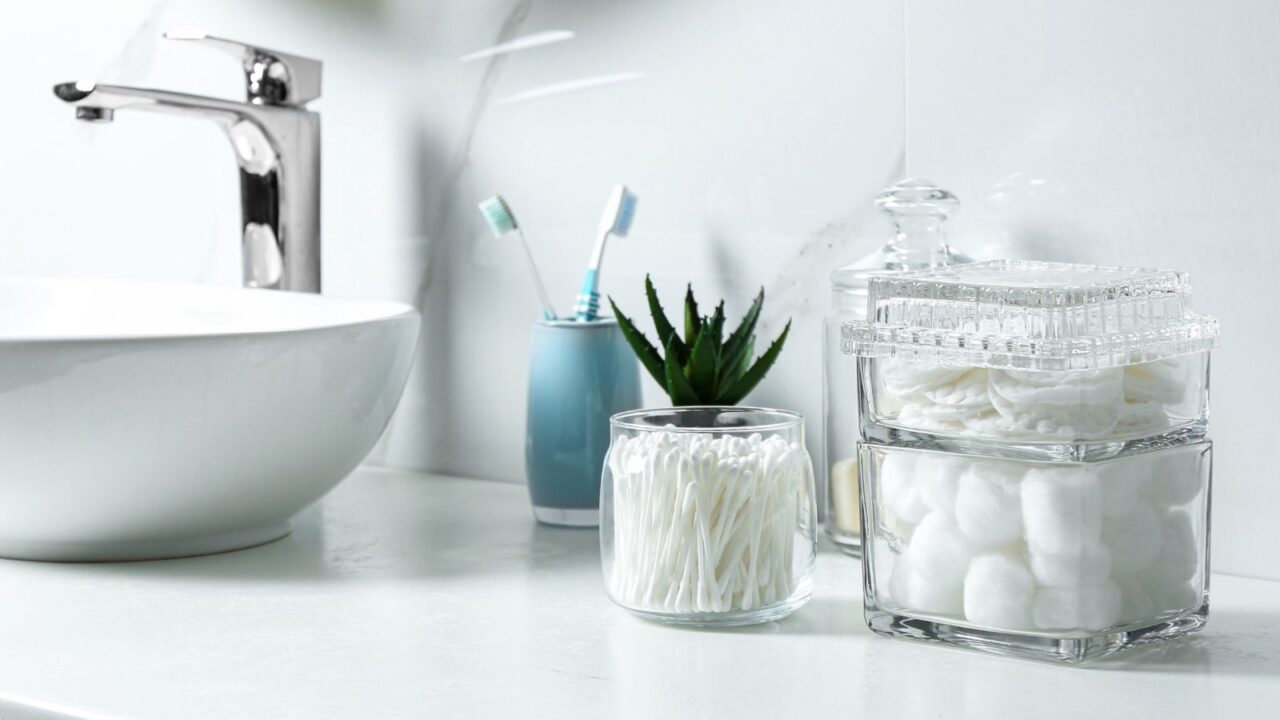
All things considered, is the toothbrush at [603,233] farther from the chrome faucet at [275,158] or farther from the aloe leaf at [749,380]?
the chrome faucet at [275,158]

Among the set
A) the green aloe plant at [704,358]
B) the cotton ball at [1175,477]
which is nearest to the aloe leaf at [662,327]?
the green aloe plant at [704,358]

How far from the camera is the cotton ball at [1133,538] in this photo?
0.61 meters

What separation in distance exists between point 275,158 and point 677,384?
0.45 metres

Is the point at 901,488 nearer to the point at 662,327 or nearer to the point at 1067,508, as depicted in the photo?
the point at 1067,508

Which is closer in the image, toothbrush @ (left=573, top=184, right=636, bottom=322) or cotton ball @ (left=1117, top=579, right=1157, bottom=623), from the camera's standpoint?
cotton ball @ (left=1117, top=579, right=1157, bottom=623)

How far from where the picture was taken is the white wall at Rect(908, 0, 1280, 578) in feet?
2.47

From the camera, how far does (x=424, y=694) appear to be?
590 millimetres

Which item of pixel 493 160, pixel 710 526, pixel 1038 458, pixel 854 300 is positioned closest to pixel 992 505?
pixel 1038 458

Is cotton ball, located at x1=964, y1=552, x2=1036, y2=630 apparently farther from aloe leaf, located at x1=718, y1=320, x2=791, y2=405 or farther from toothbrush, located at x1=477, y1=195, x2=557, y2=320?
toothbrush, located at x1=477, y1=195, x2=557, y2=320

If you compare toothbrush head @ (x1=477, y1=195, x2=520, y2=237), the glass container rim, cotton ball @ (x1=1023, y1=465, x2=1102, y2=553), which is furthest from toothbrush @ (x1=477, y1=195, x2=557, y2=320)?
cotton ball @ (x1=1023, y1=465, x2=1102, y2=553)

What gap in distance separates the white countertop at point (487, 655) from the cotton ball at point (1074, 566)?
0.04 meters

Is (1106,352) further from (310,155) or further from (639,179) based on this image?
(310,155)

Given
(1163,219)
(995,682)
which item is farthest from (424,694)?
(1163,219)

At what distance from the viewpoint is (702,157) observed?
98 cm
